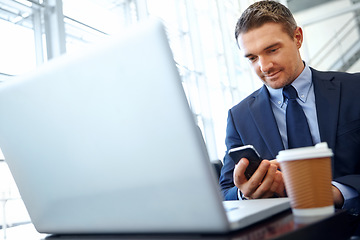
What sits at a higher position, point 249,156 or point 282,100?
point 282,100

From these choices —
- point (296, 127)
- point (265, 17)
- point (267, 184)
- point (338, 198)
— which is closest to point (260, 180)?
point (267, 184)

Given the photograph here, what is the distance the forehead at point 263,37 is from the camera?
4.54ft

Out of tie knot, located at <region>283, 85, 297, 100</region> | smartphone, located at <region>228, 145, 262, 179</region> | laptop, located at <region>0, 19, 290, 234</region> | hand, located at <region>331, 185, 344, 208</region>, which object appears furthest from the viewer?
tie knot, located at <region>283, 85, 297, 100</region>

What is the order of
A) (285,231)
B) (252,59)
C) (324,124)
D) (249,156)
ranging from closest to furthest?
(285,231), (249,156), (324,124), (252,59)

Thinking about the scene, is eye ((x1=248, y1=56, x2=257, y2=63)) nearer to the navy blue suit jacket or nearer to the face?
the face

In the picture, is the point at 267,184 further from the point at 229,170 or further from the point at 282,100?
the point at 282,100

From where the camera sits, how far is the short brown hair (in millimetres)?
1401

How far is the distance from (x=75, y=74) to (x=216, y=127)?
510 cm

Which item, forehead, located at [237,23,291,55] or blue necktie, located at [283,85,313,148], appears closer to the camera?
blue necktie, located at [283,85,313,148]

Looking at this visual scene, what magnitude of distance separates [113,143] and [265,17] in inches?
41.1

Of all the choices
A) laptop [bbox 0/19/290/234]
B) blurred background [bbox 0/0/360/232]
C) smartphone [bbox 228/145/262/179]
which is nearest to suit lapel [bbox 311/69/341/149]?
smartphone [bbox 228/145/262/179]

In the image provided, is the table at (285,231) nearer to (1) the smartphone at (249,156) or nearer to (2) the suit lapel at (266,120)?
(1) the smartphone at (249,156)

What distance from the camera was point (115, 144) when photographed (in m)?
0.56

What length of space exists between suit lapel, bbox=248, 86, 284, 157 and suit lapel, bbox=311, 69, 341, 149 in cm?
16
